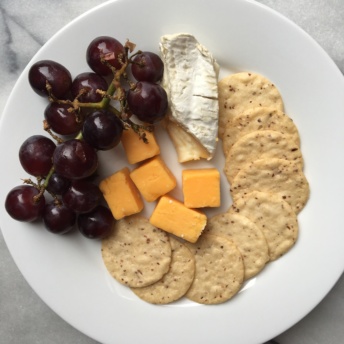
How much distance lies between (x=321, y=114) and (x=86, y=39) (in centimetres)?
68

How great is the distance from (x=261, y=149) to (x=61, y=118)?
1.82ft

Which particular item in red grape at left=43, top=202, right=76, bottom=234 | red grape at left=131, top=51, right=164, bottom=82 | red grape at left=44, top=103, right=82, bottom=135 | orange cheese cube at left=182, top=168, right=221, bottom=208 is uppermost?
red grape at left=131, top=51, right=164, bottom=82

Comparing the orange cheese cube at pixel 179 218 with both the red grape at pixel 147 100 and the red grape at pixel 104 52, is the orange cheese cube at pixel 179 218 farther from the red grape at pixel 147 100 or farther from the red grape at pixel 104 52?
the red grape at pixel 104 52

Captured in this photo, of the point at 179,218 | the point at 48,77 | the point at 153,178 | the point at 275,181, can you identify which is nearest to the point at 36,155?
the point at 48,77

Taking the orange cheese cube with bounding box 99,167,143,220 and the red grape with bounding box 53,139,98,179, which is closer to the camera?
the red grape with bounding box 53,139,98,179

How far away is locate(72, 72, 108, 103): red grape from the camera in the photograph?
1.29 m

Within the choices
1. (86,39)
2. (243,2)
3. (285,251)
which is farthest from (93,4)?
(285,251)

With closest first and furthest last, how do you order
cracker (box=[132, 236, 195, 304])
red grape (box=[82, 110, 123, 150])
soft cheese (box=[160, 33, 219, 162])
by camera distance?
red grape (box=[82, 110, 123, 150]) < soft cheese (box=[160, 33, 219, 162]) < cracker (box=[132, 236, 195, 304])

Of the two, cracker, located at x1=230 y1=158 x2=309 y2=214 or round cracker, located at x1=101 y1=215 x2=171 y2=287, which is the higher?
cracker, located at x1=230 y1=158 x2=309 y2=214

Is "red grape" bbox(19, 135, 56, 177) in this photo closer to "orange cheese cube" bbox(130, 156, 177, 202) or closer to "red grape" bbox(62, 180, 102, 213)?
"red grape" bbox(62, 180, 102, 213)

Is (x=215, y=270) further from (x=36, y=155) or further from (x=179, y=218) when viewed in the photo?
(x=36, y=155)

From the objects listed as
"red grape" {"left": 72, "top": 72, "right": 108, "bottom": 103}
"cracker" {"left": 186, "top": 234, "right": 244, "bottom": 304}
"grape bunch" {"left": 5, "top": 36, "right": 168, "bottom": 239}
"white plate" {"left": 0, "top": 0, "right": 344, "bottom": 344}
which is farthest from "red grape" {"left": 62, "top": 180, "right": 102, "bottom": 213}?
"cracker" {"left": 186, "top": 234, "right": 244, "bottom": 304}

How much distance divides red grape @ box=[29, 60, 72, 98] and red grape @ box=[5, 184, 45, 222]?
266 millimetres

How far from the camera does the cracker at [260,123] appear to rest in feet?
4.56
